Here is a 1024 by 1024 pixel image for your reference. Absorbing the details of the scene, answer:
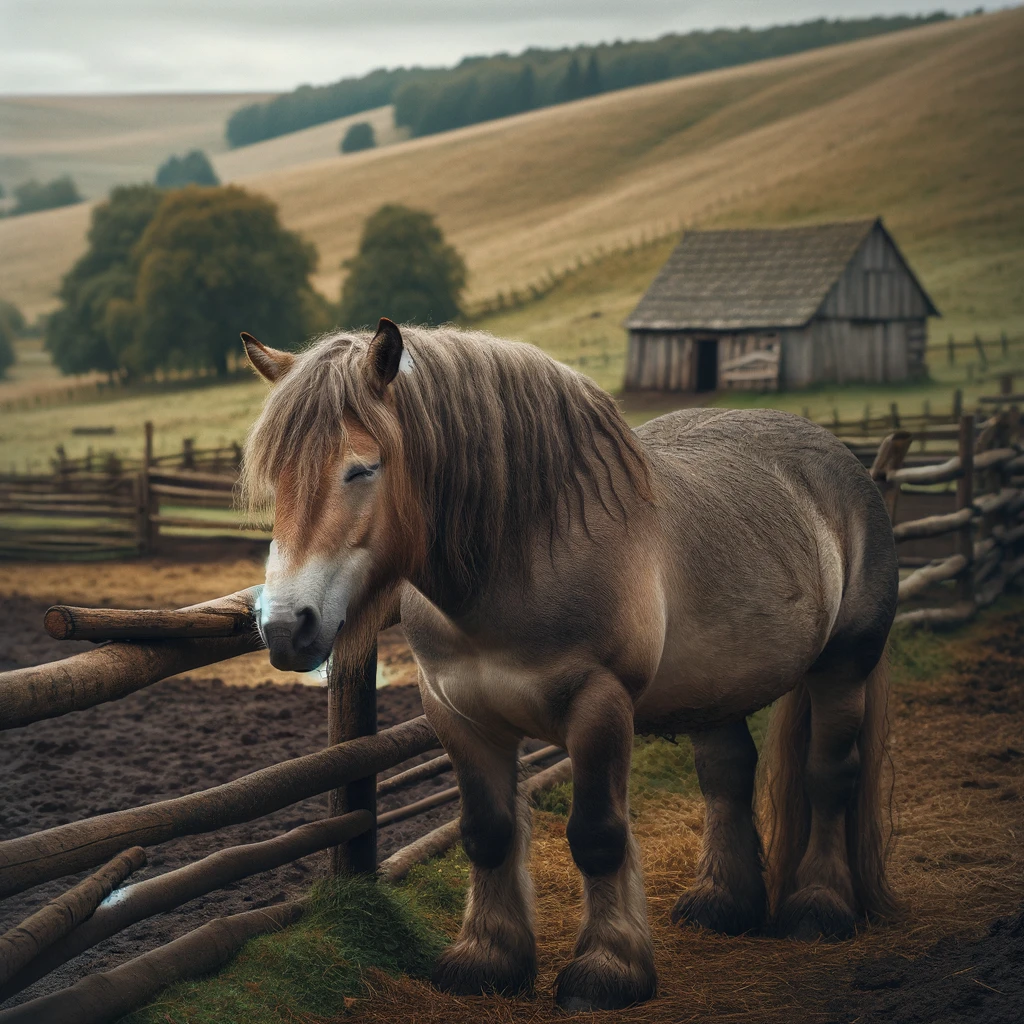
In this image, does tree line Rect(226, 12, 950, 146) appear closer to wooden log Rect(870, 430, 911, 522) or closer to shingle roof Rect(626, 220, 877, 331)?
shingle roof Rect(626, 220, 877, 331)

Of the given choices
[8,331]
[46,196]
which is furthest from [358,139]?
[8,331]

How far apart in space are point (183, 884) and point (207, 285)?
23.4 meters

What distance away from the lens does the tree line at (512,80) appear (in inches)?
938

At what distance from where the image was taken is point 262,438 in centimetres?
235

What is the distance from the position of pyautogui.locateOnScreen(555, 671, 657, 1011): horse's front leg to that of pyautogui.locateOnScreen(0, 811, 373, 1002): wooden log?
2.99 ft

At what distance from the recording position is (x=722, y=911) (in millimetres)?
3521

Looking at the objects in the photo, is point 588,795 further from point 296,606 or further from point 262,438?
point 262,438

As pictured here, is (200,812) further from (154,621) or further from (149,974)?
(154,621)

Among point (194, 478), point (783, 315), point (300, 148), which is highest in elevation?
point (300, 148)

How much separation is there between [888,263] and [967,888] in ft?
61.9

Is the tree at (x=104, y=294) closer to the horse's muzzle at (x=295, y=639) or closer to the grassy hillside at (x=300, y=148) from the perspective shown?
the grassy hillside at (x=300, y=148)

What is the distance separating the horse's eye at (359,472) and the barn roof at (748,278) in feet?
62.0

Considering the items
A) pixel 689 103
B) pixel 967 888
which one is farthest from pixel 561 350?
pixel 967 888

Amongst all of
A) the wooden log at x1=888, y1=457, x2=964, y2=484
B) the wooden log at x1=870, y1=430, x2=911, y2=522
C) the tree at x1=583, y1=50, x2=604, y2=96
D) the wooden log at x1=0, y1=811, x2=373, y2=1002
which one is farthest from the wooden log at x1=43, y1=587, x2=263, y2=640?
the tree at x1=583, y1=50, x2=604, y2=96
